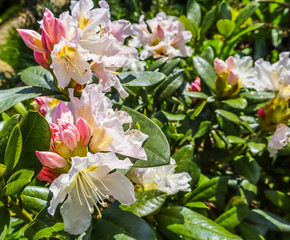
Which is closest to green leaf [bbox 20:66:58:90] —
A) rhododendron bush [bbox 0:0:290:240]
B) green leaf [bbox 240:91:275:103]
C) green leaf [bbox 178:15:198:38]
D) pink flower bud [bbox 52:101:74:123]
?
rhododendron bush [bbox 0:0:290:240]

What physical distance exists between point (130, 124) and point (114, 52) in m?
0.22

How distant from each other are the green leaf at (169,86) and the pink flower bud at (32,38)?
592 mm

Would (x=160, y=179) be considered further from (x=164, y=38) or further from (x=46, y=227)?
(x=164, y=38)

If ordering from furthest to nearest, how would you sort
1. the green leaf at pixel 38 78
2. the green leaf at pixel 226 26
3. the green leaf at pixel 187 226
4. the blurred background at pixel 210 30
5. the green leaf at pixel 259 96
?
the blurred background at pixel 210 30 < the green leaf at pixel 226 26 < the green leaf at pixel 259 96 < the green leaf at pixel 38 78 < the green leaf at pixel 187 226

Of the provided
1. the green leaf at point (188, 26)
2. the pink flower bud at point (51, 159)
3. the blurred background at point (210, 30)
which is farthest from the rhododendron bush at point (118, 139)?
the blurred background at point (210, 30)

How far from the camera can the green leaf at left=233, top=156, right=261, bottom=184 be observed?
4.21 feet

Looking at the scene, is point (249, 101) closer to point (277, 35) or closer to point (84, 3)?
point (84, 3)

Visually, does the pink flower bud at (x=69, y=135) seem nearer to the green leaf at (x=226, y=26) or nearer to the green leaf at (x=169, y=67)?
the green leaf at (x=169, y=67)

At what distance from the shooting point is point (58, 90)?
957mm

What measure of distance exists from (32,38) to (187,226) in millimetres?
635

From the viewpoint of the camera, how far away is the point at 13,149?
0.73 m

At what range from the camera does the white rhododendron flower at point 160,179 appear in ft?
3.17

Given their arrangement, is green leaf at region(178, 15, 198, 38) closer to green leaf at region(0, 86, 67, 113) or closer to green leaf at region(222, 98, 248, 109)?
green leaf at region(222, 98, 248, 109)

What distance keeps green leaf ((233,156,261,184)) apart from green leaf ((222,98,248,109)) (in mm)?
239
